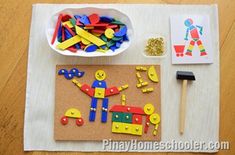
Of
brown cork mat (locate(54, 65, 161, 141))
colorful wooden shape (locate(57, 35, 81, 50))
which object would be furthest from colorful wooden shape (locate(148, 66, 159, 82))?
colorful wooden shape (locate(57, 35, 81, 50))

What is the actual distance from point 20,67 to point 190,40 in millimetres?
504

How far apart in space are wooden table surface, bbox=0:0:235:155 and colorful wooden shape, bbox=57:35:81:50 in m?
0.11

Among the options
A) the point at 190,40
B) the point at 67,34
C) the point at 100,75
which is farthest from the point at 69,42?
the point at 190,40

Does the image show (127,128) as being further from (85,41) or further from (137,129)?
(85,41)

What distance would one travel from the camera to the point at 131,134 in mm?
755

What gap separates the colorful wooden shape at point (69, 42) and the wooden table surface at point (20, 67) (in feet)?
0.37

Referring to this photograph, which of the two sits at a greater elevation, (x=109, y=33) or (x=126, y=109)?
(x=109, y=33)

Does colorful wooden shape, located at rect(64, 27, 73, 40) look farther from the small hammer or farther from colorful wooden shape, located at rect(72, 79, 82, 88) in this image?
the small hammer

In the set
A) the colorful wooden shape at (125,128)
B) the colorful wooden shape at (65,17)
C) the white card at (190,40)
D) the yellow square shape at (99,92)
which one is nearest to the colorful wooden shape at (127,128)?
the colorful wooden shape at (125,128)

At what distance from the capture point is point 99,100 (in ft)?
2.49

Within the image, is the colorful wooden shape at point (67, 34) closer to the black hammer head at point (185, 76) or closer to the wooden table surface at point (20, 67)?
the wooden table surface at point (20, 67)

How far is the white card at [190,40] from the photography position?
0.78 metres

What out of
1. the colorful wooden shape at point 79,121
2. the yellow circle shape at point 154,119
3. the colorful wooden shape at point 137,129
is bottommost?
the colorful wooden shape at point 137,129

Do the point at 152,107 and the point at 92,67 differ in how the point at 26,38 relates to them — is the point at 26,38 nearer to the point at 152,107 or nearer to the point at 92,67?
the point at 92,67
